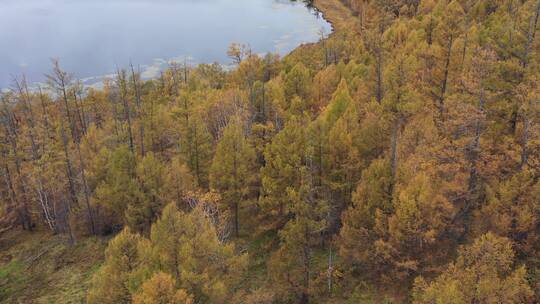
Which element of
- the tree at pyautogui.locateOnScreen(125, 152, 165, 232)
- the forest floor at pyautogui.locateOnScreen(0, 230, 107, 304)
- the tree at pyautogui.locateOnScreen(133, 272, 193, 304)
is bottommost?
the forest floor at pyautogui.locateOnScreen(0, 230, 107, 304)

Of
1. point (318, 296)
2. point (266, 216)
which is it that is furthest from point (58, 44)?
point (318, 296)

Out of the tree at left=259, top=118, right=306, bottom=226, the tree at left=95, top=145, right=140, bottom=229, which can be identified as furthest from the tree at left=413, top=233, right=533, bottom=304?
the tree at left=95, top=145, right=140, bottom=229

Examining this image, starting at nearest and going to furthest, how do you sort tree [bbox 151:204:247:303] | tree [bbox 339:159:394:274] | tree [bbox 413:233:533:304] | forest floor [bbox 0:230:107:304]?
tree [bbox 413:233:533:304], tree [bbox 151:204:247:303], tree [bbox 339:159:394:274], forest floor [bbox 0:230:107:304]

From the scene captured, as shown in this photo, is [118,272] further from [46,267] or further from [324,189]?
[46,267]

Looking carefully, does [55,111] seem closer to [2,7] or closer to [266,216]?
[266,216]

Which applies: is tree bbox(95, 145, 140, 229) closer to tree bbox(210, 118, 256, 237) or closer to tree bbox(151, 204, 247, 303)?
tree bbox(210, 118, 256, 237)

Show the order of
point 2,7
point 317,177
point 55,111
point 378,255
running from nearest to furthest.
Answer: point 378,255
point 317,177
point 55,111
point 2,7
